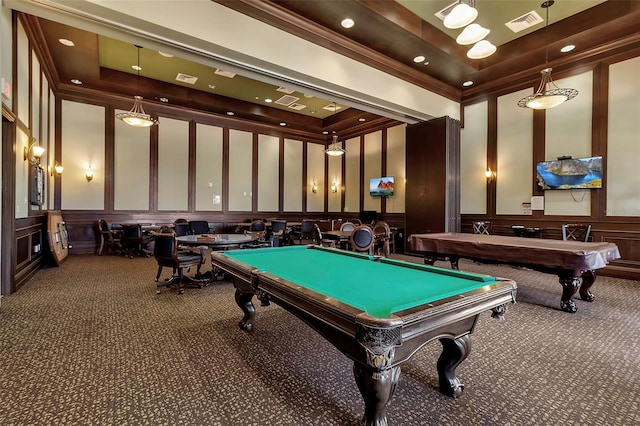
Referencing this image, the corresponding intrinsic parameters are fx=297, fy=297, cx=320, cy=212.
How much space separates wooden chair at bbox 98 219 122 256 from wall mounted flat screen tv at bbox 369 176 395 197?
756cm

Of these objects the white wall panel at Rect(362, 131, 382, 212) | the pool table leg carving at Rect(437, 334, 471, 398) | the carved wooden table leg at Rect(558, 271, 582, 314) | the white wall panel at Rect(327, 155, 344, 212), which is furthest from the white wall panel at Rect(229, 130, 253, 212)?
the pool table leg carving at Rect(437, 334, 471, 398)

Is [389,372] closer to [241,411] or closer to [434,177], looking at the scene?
[241,411]

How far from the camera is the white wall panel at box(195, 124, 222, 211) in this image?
952cm

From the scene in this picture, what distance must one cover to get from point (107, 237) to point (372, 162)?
8.23m

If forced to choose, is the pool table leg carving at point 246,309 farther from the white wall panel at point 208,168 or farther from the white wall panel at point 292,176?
the white wall panel at point 292,176

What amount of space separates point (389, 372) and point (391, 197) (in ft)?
28.4

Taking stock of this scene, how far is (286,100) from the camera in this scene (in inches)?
363

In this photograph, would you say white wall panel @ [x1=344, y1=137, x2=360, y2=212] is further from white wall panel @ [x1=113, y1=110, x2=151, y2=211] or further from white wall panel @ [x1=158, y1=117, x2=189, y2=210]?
white wall panel @ [x1=113, y1=110, x2=151, y2=211]

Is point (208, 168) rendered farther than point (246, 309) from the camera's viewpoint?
Yes

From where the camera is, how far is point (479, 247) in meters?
4.17

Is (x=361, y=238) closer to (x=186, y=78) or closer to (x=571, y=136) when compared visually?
(x=571, y=136)

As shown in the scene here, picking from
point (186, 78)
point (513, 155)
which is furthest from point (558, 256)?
point (186, 78)

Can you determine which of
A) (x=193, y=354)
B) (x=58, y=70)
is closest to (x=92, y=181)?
(x=58, y=70)

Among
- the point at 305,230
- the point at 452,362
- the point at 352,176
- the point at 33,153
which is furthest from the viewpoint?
the point at 352,176
